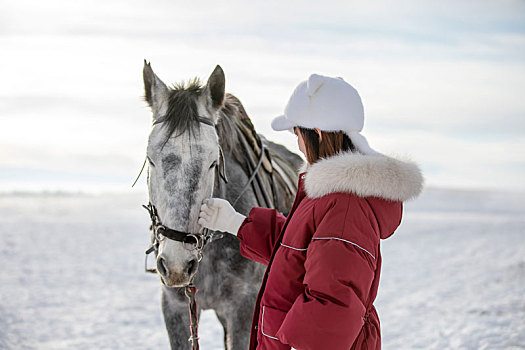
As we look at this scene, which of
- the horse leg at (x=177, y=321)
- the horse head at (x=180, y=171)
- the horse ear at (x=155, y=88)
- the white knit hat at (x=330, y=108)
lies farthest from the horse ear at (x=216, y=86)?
the horse leg at (x=177, y=321)

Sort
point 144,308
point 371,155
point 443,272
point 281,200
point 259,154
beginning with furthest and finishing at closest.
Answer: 1. point 443,272
2. point 144,308
3. point 281,200
4. point 259,154
5. point 371,155

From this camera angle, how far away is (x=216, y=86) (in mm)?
2703

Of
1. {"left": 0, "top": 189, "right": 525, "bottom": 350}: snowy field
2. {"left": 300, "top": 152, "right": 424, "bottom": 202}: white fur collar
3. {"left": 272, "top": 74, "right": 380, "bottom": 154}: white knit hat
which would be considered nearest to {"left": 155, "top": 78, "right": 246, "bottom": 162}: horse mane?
{"left": 272, "top": 74, "right": 380, "bottom": 154}: white knit hat

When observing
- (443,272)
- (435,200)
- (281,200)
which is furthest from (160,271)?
(435,200)

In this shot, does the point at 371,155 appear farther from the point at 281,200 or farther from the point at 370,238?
the point at 281,200

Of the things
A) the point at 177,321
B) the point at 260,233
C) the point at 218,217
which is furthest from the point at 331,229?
the point at 177,321

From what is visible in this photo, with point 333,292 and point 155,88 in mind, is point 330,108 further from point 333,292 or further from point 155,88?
point 155,88

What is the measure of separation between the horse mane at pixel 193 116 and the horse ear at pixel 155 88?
0.05 m

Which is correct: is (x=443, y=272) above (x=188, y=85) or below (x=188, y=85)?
below

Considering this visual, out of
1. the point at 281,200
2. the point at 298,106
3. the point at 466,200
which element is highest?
the point at 298,106

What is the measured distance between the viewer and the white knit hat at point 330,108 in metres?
1.83

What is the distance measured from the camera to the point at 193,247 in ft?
7.72

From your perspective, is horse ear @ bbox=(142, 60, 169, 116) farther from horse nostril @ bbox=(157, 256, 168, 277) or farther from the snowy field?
the snowy field

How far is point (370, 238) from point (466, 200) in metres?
38.2
